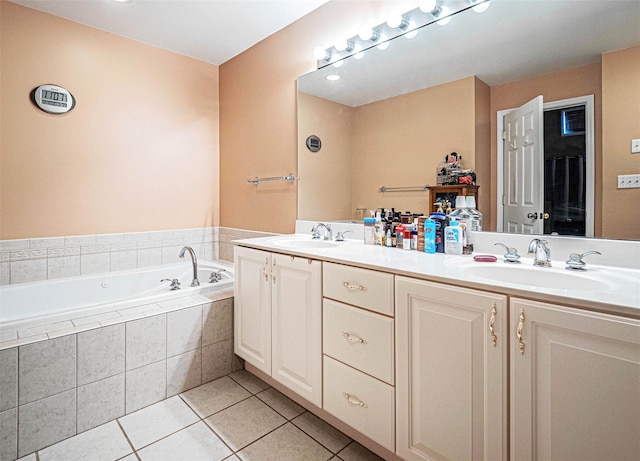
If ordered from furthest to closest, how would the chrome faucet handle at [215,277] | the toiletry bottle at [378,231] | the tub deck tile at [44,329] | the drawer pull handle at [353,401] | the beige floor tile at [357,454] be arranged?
the chrome faucet handle at [215,277], the toiletry bottle at [378,231], the tub deck tile at [44,329], the beige floor tile at [357,454], the drawer pull handle at [353,401]

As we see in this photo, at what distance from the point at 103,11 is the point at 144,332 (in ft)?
7.01

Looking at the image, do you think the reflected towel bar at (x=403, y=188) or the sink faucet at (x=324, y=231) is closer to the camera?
the reflected towel bar at (x=403, y=188)

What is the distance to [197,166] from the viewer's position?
3.12 m

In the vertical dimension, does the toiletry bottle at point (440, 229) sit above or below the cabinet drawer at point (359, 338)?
above

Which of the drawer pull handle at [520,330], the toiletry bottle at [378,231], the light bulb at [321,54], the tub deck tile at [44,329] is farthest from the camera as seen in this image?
the light bulb at [321,54]

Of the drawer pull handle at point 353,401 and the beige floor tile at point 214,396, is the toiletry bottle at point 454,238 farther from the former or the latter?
the beige floor tile at point 214,396

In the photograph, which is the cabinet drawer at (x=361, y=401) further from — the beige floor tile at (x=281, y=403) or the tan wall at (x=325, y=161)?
the tan wall at (x=325, y=161)

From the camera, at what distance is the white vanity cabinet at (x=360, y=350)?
4.16ft

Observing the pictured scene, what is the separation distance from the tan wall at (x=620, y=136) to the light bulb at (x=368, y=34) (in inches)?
43.2

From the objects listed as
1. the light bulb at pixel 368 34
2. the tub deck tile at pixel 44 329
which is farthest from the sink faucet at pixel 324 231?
the tub deck tile at pixel 44 329

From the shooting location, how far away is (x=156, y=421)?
5.68 ft

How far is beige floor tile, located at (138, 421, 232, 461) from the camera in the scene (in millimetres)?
1483

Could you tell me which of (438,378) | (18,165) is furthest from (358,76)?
(18,165)

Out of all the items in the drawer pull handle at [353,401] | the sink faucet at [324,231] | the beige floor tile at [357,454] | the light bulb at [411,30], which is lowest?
the beige floor tile at [357,454]
